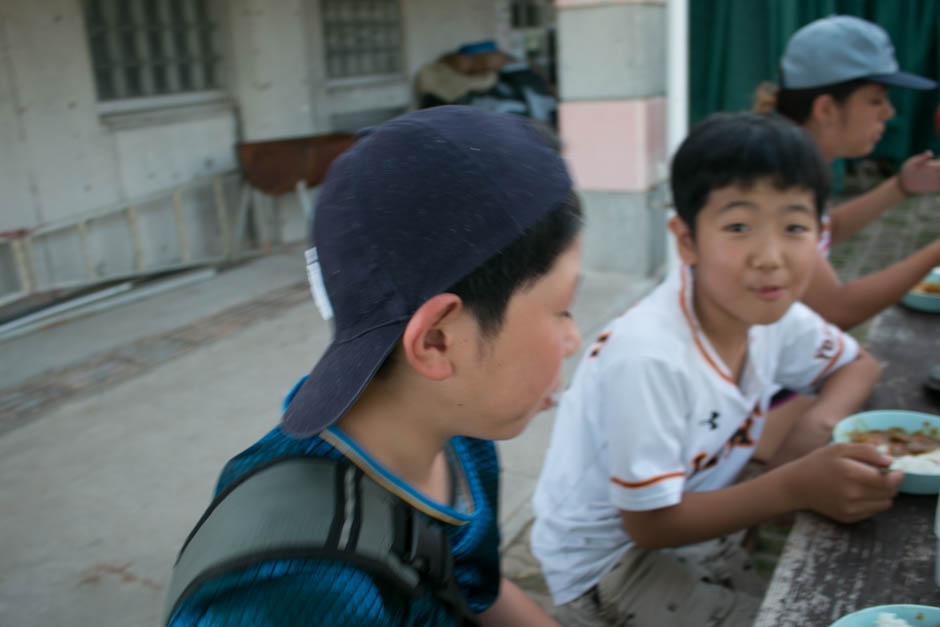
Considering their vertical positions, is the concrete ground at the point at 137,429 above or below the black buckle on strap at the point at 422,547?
below

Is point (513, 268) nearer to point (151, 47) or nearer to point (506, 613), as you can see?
point (506, 613)

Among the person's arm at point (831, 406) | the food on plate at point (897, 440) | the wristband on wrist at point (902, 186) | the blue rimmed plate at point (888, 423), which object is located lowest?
the person's arm at point (831, 406)

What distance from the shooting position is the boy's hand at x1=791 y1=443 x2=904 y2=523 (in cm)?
123

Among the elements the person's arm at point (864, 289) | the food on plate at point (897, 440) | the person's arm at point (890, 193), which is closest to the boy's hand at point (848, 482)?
the food on plate at point (897, 440)

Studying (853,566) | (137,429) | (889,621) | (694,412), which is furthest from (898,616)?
(137,429)

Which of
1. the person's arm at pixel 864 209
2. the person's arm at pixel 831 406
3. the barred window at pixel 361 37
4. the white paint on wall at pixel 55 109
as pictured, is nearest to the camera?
the person's arm at pixel 831 406

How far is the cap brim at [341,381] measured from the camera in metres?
0.85

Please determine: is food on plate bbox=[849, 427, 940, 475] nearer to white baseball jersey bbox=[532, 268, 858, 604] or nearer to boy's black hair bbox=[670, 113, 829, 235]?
white baseball jersey bbox=[532, 268, 858, 604]

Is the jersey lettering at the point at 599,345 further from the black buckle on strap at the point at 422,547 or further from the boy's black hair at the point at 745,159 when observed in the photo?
the black buckle on strap at the point at 422,547

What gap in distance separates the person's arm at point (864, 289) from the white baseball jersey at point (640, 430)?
511 millimetres

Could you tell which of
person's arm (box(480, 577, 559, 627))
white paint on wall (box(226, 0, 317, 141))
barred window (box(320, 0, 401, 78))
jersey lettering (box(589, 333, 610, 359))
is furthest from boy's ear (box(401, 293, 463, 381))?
barred window (box(320, 0, 401, 78))

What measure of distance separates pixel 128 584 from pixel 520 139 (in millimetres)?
2055

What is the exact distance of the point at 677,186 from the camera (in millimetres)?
1721

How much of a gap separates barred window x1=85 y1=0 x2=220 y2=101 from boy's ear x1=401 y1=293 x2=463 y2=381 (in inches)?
204
